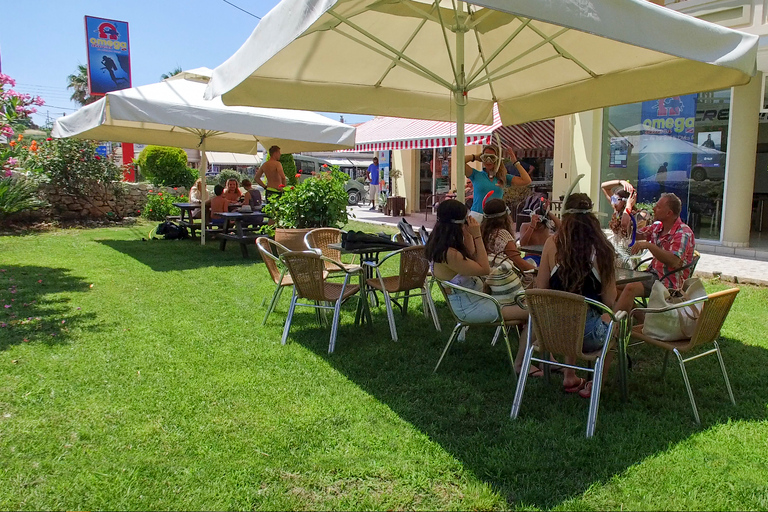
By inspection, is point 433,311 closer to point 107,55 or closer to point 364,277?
point 364,277

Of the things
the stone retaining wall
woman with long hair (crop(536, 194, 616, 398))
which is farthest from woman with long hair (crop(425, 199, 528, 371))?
the stone retaining wall

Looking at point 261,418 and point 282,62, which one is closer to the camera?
point 261,418

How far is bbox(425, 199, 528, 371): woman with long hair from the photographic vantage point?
3695mm

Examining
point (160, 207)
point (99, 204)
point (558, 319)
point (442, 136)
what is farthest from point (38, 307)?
point (99, 204)

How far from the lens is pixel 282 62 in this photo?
4.61m

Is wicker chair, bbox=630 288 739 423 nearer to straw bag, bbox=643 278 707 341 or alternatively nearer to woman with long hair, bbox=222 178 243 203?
straw bag, bbox=643 278 707 341

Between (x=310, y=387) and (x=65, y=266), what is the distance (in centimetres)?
569

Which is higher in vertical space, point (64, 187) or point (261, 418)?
point (64, 187)

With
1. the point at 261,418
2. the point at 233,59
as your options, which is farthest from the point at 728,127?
the point at 261,418

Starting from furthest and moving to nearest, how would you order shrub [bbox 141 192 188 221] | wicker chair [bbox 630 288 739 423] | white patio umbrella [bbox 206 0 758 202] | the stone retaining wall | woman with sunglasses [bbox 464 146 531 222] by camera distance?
shrub [bbox 141 192 188 221] → the stone retaining wall → woman with sunglasses [bbox 464 146 531 222] → wicker chair [bbox 630 288 739 423] → white patio umbrella [bbox 206 0 758 202]

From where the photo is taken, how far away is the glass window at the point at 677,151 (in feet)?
30.6

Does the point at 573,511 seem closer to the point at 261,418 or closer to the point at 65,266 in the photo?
the point at 261,418

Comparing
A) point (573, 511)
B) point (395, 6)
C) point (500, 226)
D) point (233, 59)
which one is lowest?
point (573, 511)

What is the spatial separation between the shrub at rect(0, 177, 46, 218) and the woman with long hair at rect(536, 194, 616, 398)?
11412mm
